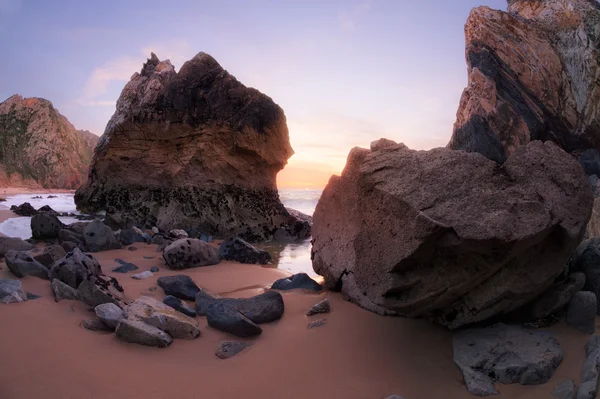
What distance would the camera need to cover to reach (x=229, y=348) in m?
2.85

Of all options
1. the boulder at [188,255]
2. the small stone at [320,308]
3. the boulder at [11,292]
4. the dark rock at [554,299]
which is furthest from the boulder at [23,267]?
Answer: the dark rock at [554,299]

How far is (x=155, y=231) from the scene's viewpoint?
9094mm

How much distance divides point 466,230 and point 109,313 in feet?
8.61

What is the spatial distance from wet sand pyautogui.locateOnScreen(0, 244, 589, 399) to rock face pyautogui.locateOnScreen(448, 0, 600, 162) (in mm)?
14864

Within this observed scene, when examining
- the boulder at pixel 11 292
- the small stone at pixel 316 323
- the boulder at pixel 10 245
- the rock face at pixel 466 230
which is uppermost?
the rock face at pixel 466 230

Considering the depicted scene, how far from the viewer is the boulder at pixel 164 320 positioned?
300 centimetres

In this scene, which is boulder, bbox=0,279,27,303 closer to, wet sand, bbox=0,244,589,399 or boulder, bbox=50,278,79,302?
wet sand, bbox=0,244,589,399

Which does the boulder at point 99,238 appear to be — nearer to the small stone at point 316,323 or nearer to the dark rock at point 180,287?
the dark rock at point 180,287

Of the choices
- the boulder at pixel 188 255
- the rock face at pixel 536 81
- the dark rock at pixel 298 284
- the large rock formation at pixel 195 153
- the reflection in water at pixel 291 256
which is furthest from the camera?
the rock face at pixel 536 81

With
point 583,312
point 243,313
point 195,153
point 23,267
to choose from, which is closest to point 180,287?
point 243,313

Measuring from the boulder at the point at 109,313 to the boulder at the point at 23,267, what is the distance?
114 centimetres

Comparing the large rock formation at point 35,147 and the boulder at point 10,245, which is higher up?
the large rock formation at point 35,147

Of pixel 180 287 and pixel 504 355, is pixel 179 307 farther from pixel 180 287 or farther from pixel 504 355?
pixel 504 355

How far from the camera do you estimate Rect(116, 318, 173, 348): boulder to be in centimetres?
281
